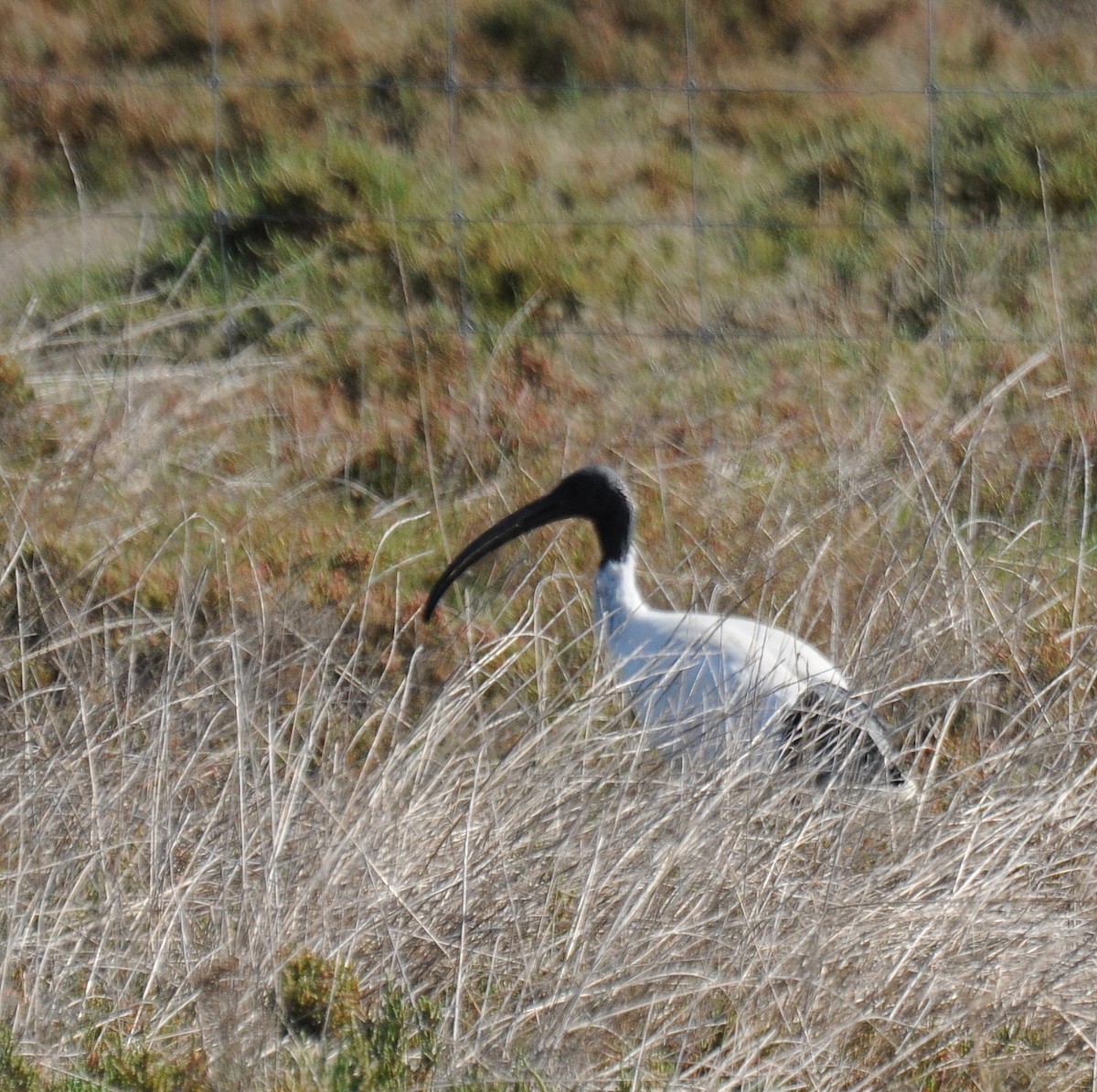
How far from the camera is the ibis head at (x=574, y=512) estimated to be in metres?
5.28

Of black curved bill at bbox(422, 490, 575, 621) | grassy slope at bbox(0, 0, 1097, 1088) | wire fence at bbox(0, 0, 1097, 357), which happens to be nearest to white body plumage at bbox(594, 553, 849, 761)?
grassy slope at bbox(0, 0, 1097, 1088)

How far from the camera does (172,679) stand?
3.74 metres

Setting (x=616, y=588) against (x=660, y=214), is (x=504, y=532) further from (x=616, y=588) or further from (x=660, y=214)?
(x=660, y=214)

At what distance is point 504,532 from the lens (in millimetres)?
5289

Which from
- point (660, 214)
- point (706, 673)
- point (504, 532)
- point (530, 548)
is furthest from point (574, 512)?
point (660, 214)

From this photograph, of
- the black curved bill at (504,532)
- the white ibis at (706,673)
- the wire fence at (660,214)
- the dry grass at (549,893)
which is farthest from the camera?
the wire fence at (660,214)

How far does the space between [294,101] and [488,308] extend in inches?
71.0

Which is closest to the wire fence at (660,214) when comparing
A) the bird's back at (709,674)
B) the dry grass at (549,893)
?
the bird's back at (709,674)

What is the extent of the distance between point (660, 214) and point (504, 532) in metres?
2.96

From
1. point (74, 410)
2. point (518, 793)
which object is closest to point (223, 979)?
point (518, 793)

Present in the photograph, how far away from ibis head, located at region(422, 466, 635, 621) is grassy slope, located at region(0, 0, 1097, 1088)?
0.18 metres

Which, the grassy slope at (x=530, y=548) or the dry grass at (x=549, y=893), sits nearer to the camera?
the dry grass at (x=549, y=893)

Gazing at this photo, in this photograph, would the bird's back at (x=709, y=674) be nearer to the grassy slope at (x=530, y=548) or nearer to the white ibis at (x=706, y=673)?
the white ibis at (x=706, y=673)

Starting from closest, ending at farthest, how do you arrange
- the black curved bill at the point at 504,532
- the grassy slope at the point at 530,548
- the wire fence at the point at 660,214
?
the grassy slope at the point at 530,548 → the black curved bill at the point at 504,532 → the wire fence at the point at 660,214
